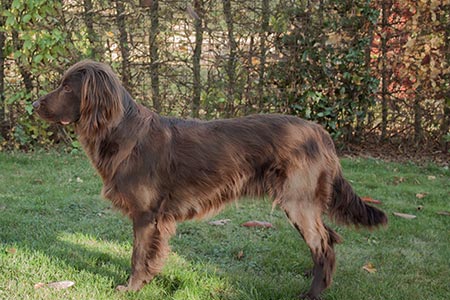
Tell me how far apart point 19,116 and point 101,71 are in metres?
5.43

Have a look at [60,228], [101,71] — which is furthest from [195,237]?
[101,71]

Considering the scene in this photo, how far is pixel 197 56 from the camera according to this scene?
8664mm

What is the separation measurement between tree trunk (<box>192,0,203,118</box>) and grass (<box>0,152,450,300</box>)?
8.73 ft

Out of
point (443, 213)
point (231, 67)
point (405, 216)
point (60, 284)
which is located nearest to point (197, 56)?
point (231, 67)

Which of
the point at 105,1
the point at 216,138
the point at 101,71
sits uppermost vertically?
the point at 105,1

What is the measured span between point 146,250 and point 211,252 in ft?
3.35

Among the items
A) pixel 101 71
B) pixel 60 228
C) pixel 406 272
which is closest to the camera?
pixel 101 71

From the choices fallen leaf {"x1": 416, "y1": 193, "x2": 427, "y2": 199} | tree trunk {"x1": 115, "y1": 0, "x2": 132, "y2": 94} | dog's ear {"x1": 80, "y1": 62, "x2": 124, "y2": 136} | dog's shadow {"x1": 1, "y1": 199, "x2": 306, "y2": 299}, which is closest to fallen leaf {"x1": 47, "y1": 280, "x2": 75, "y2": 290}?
dog's shadow {"x1": 1, "y1": 199, "x2": 306, "y2": 299}

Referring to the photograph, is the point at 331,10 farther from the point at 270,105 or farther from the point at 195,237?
the point at 195,237

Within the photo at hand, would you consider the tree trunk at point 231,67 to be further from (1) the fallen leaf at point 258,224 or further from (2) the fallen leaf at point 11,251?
(2) the fallen leaf at point 11,251

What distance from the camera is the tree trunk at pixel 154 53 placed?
845 cm

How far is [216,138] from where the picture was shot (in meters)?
3.80

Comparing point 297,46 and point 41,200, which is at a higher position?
point 297,46

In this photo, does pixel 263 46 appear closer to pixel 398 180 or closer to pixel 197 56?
pixel 197 56
